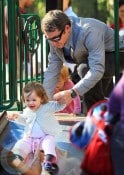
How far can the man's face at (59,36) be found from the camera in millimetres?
5520

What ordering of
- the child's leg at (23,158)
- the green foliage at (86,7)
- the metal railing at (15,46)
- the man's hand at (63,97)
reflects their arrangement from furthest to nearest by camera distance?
the green foliage at (86,7), the metal railing at (15,46), the man's hand at (63,97), the child's leg at (23,158)

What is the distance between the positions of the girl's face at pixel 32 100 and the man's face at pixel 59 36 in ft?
1.60

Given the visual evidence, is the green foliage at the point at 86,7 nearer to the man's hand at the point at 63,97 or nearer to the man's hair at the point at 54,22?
the man's hair at the point at 54,22

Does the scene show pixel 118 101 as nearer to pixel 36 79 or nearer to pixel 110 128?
pixel 110 128

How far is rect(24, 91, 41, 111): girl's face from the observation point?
538 cm

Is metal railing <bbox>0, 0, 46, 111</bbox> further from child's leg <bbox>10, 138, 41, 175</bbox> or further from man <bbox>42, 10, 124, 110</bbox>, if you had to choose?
child's leg <bbox>10, 138, 41, 175</bbox>

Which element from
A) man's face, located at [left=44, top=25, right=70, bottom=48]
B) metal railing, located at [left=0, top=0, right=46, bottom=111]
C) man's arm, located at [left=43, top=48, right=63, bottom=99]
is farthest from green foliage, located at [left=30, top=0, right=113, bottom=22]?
man's face, located at [left=44, top=25, right=70, bottom=48]

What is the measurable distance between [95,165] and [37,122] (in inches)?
64.5

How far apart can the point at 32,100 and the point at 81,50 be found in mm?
691

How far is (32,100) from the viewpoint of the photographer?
5.40m

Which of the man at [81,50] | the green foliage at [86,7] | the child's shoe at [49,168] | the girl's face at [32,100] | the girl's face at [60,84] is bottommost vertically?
the green foliage at [86,7]

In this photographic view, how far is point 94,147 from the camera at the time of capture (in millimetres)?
3797

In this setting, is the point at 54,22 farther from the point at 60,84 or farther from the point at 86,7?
the point at 86,7

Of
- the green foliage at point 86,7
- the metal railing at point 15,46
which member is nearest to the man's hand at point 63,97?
the metal railing at point 15,46
